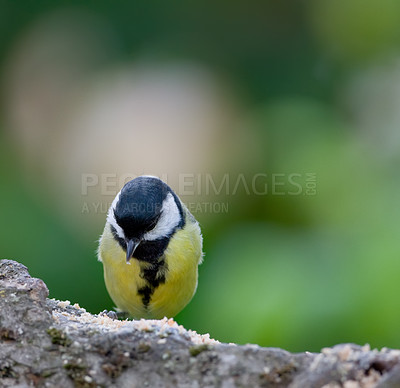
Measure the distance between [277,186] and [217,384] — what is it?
242 centimetres

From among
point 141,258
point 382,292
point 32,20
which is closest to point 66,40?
point 32,20

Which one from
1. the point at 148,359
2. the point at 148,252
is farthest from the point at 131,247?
the point at 148,359

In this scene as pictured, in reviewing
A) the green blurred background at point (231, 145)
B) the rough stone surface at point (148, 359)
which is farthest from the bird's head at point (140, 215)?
the rough stone surface at point (148, 359)

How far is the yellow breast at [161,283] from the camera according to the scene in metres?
2.52

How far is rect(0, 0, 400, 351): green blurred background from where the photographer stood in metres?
2.55

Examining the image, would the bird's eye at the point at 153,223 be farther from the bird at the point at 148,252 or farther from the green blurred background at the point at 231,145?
the green blurred background at the point at 231,145

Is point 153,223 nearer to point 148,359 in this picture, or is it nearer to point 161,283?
point 161,283

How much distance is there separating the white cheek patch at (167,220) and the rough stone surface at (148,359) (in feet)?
3.30

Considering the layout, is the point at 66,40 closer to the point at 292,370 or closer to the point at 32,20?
the point at 32,20

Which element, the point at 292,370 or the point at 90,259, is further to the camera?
the point at 90,259

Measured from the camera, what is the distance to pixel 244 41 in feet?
16.0

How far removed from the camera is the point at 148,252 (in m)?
2.52

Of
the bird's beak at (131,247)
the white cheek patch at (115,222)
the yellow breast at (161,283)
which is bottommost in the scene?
the yellow breast at (161,283)

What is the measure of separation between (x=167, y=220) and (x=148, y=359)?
126 centimetres
